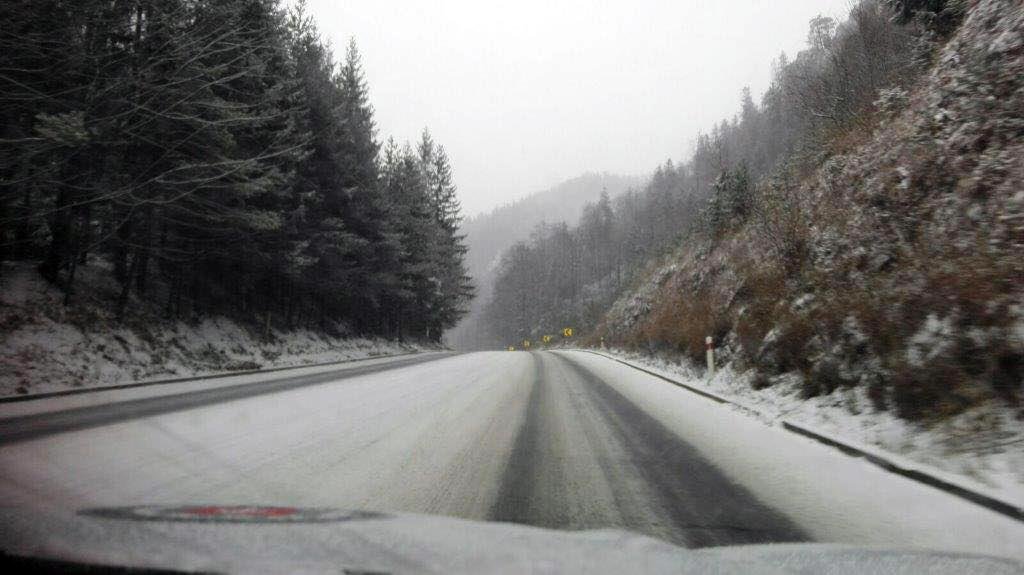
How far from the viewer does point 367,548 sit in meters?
1.87

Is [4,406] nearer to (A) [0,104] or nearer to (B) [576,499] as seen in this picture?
(A) [0,104]

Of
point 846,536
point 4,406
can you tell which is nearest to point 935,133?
point 846,536

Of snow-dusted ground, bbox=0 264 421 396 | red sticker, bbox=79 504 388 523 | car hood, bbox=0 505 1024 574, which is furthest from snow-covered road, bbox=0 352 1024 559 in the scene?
snow-dusted ground, bbox=0 264 421 396

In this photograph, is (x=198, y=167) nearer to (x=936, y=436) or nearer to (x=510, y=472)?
(x=510, y=472)

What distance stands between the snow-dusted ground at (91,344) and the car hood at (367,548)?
910 cm

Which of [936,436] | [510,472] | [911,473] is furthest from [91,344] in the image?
[936,436]

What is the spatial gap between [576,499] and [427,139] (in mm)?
45349

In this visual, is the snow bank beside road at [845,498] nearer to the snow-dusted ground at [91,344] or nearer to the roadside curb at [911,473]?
the roadside curb at [911,473]

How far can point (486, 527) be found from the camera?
2.33 m

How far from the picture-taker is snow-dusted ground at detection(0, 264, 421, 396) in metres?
9.89

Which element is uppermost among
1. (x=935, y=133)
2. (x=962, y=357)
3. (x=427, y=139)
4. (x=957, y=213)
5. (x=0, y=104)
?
(x=427, y=139)

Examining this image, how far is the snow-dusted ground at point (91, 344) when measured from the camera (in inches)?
389

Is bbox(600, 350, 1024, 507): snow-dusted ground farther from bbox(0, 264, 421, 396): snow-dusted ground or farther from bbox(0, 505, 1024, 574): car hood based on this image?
bbox(0, 264, 421, 396): snow-dusted ground

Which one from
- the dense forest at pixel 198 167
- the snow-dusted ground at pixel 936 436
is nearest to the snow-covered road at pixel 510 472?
the snow-dusted ground at pixel 936 436
